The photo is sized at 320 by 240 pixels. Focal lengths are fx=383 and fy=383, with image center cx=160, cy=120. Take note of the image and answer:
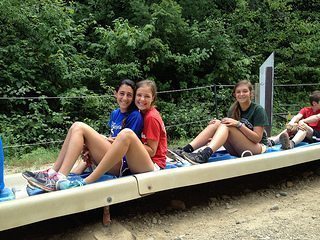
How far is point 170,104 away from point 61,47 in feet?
8.17

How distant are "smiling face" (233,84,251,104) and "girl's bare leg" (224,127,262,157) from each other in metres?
0.33

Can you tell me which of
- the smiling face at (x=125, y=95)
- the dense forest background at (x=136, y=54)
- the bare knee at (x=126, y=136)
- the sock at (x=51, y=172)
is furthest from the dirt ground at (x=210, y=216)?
the dense forest background at (x=136, y=54)

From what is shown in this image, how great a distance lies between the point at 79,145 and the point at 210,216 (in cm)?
128

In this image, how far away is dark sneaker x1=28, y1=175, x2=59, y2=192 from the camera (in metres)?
2.71

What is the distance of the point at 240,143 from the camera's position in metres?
3.70

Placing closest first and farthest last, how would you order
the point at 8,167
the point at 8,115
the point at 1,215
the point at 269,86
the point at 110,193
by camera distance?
the point at 1,215 → the point at 110,193 → the point at 8,167 → the point at 269,86 → the point at 8,115

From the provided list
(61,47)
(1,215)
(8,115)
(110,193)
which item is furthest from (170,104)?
(1,215)

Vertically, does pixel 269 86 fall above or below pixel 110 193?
above

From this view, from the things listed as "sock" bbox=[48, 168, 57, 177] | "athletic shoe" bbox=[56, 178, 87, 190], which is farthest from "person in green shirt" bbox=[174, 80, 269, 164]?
"sock" bbox=[48, 168, 57, 177]

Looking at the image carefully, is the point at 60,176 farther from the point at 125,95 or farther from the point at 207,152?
the point at 207,152

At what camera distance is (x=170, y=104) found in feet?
26.3

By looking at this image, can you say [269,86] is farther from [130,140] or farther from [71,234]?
[71,234]

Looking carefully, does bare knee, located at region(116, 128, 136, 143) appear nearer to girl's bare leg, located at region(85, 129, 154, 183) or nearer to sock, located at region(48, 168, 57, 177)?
girl's bare leg, located at region(85, 129, 154, 183)

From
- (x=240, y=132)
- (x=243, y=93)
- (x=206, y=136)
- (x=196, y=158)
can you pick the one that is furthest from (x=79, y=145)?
(x=243, y=93)
